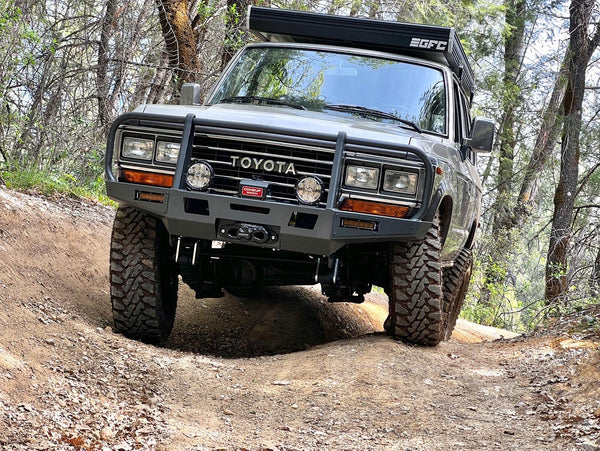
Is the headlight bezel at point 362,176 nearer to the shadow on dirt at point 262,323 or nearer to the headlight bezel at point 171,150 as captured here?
the headlight bezel at point 171,150

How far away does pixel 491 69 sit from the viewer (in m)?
20.9

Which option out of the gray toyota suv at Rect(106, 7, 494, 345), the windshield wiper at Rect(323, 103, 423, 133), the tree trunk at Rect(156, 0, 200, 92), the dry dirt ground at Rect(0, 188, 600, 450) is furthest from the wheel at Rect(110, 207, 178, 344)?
the tree trunk at Rect(156, 0, 200, 92)

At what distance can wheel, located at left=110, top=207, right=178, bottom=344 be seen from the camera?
592 centimetres

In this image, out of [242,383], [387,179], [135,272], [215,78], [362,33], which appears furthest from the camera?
Answer: [215,78]

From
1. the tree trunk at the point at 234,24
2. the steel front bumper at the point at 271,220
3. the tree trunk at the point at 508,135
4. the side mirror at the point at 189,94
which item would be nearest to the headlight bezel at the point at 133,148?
the steel front bumper at the point at 271,220

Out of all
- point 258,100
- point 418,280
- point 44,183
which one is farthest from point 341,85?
point 44,183

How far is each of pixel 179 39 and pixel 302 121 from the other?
23.7 feet

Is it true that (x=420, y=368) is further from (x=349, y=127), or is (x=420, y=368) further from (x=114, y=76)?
(x=114, y=76)

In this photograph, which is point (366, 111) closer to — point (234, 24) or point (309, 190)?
point (309, 190)

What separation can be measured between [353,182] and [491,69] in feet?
54.1

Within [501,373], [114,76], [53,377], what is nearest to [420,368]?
[501,373]

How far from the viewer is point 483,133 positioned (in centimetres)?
703

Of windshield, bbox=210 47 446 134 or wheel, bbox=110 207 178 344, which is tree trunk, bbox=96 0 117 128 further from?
wheel, bbox=110 207 178 344

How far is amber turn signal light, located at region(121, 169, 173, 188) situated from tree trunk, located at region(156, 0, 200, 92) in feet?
21.2
